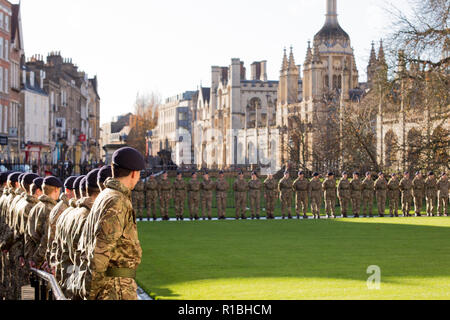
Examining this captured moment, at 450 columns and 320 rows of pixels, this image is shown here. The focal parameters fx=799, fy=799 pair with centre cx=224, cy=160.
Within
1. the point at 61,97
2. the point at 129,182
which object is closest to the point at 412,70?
the point at 129,182

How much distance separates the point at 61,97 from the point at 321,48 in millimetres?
34378

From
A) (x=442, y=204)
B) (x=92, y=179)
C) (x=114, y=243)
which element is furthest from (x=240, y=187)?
(x=114, y=243)

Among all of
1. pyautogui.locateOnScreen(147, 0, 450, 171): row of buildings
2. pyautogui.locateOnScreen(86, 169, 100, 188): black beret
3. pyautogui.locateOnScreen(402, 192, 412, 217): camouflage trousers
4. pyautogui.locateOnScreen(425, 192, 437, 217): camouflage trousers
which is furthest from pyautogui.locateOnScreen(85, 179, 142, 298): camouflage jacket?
pyautogui.locateOnScreen(147, 0, 450, 171): row of buildings

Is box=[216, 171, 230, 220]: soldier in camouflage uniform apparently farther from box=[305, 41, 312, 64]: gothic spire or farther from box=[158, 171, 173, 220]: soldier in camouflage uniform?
box=[305, 41, 312, 64]: gothic spire

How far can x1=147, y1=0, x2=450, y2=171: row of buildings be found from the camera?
70.9 metres

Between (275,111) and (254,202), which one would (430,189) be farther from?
(275,111)

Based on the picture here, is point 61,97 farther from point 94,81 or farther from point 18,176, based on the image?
point 18,176

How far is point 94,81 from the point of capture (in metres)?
Result: 149

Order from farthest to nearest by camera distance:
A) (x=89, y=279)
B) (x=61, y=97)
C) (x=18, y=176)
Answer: (x=61, y=97), (x=18, y=176), (x=89, y=279)

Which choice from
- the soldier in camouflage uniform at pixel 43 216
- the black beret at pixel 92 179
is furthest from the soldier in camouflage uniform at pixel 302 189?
the black beret at pixel 92 179

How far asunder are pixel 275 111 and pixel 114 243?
111 meters

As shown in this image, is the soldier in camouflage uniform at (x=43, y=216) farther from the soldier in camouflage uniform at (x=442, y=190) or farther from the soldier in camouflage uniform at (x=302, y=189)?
the soldier in camouflage uniform at (x=442, y=190)

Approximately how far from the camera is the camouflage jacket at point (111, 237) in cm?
714

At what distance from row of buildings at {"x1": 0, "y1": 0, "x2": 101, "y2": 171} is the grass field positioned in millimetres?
19638
